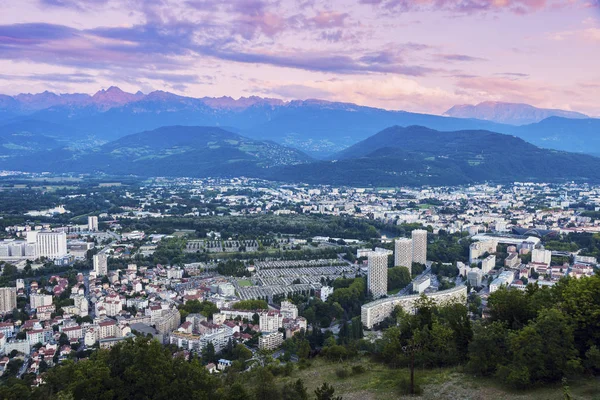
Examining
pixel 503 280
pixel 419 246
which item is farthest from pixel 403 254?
pixel 503 280

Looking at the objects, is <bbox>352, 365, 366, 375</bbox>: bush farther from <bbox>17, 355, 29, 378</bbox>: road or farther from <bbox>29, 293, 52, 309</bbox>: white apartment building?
<bbox>29, 293, 52, 309</bbox>: white apartment building

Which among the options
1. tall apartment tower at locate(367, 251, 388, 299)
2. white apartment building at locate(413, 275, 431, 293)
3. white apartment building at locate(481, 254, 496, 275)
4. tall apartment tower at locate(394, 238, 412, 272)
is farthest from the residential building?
white apartment building at locate(481, 254, 496, 275)

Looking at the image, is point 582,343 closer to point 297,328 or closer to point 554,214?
point 297,328

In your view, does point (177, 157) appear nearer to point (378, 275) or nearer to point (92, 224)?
point (92, 224)

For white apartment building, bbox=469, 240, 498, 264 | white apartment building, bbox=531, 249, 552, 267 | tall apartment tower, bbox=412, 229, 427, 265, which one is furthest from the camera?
white apartment building, bbox=469, 240, 498, 264

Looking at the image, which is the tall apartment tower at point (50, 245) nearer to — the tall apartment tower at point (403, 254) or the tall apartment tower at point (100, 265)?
the tall apartment tower at point (100, 265)

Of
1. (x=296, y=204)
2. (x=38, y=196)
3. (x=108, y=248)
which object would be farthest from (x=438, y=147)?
(x=108, y=248)
